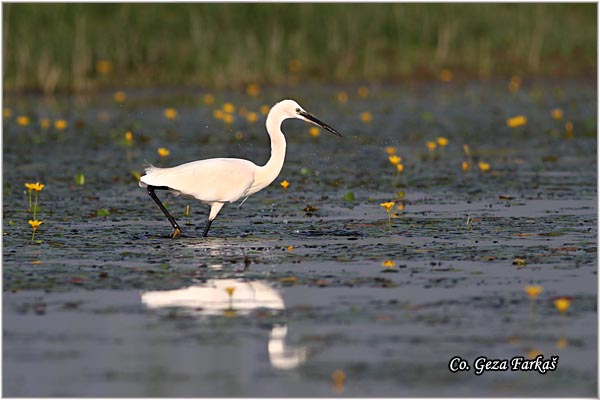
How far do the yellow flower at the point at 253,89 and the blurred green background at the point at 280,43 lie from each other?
0.16m

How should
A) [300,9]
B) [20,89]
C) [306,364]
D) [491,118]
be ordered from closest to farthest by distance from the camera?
[306,364] < [491,118] < [20,89] < [300,9]

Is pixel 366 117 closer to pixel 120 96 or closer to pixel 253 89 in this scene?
pixel 253 89

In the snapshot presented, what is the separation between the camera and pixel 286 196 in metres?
A: 11.8

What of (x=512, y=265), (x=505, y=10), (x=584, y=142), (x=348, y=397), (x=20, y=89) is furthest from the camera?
(x=505, y=10)

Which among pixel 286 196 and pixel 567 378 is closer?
pixel 567 378

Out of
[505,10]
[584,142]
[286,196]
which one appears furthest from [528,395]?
[505,10]

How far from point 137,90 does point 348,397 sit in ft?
53.7

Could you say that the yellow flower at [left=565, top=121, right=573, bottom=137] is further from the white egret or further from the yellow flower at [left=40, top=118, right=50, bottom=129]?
the white egret

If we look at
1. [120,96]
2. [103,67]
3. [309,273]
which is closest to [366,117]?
[120,96]

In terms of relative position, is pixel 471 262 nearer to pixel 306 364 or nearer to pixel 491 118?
pixel 306 364

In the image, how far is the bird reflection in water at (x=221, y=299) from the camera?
6.97 metres

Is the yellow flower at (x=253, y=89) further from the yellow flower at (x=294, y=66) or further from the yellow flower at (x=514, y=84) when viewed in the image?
the yellow flower at (x=514, y=84)

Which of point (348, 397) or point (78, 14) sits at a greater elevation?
point (78, 14)

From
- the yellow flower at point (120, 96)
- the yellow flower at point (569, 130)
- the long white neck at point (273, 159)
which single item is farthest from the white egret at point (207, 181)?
the yellow flower at point (120, 96)
